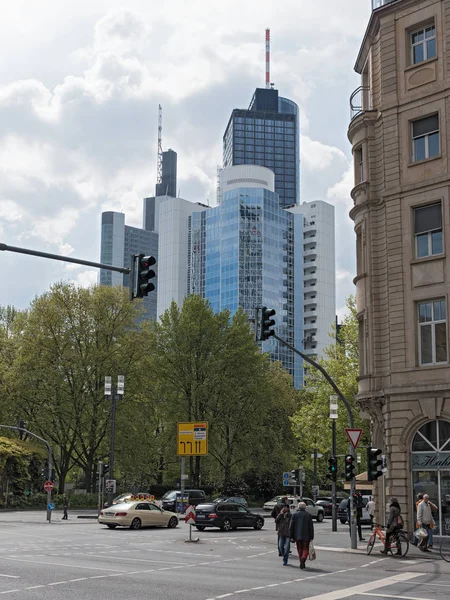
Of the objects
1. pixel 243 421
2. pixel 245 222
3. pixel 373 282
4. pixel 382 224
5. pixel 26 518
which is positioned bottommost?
pixel 26 518

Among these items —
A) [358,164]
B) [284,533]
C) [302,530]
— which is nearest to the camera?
[302,530]

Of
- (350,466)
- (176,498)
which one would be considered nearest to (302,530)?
(350,466)

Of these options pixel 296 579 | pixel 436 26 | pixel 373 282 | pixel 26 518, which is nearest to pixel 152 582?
pixel 296 579

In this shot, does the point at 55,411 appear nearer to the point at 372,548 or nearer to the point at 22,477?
the point at 22,477

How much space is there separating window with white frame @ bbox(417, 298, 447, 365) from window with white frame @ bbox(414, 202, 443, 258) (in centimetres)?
200

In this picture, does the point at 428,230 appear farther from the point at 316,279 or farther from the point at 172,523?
the point at 316,279

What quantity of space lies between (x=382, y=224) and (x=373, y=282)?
232 cm

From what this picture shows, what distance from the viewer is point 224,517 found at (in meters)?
39.7

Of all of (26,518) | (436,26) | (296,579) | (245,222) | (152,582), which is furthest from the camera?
(245,222)

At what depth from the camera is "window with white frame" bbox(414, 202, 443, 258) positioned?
100ft

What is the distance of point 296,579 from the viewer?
1841 centimetres

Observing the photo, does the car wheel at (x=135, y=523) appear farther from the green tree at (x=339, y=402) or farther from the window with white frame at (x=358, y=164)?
the window with white frame at (x=358, y=164)

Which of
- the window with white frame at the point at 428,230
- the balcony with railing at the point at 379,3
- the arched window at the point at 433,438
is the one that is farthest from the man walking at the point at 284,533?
the balcony with railing at the point at 379,3

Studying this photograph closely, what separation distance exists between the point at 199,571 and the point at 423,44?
73.3 ft
